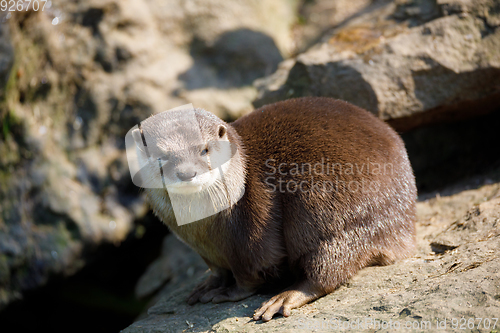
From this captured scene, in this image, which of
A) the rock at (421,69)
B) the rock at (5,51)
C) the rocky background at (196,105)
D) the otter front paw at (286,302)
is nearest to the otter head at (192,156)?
the otter front paw at (286,302)

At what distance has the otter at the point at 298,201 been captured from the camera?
257 cm

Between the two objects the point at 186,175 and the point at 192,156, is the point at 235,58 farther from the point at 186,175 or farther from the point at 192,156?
the point at 186,175

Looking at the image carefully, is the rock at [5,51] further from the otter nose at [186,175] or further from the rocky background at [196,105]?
the otter nose at [186,175]

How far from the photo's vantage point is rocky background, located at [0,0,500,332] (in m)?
2.71

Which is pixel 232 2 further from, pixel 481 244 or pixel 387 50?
pixel 481 244

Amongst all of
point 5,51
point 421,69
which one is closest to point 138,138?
point 421,69

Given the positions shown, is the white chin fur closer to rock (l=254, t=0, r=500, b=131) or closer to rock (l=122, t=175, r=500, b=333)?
rock (l=122, t=175, r=500, b=333)

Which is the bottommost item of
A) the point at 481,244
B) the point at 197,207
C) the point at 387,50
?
the point at 481,244

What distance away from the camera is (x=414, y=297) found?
228 cm

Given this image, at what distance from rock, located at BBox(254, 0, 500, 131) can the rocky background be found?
1cm

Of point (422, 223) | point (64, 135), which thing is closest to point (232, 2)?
point (64, 135)

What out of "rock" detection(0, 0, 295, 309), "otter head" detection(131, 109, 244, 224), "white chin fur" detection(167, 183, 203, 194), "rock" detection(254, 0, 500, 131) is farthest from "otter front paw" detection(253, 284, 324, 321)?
"rock" detection(0, 0, 295, 309)

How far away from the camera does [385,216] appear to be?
8.76ft

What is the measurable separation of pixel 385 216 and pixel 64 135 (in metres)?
4.06
